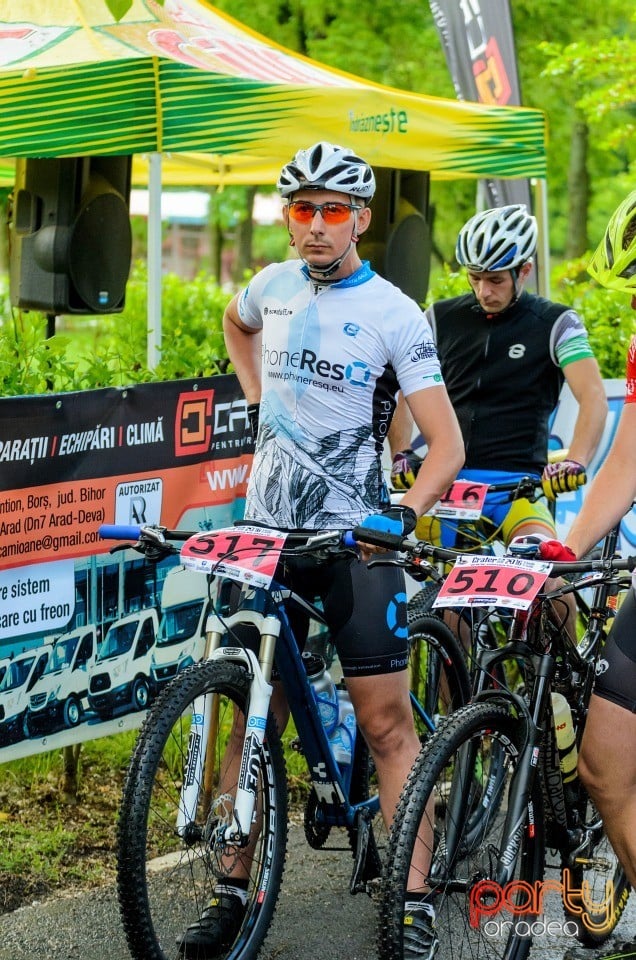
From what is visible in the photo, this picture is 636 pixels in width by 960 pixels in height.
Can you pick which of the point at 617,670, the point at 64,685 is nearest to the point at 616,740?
the point at 617,670

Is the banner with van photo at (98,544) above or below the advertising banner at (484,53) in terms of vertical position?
below

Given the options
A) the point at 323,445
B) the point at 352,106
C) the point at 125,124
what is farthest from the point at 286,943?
the point at 352,106

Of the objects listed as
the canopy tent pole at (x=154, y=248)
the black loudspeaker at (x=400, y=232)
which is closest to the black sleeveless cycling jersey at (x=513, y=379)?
the canopy tent pole at (x=154, y=248)

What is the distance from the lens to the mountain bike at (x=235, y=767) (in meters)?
3.29

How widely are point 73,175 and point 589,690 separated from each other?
4.68 metres

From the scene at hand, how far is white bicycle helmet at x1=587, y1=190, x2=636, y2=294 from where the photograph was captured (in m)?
3.33

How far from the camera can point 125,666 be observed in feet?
15.5

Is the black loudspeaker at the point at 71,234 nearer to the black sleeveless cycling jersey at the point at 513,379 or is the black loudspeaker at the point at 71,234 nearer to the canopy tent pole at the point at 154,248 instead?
the canopy tent pole at the point at 154,248

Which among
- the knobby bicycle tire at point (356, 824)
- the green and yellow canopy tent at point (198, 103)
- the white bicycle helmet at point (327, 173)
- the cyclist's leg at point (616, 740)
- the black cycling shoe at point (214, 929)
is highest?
the green and yellow canopy tent at point (198, 103)

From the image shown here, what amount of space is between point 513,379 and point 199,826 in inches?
94.0

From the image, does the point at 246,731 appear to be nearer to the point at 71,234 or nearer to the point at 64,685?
the point at 64,685

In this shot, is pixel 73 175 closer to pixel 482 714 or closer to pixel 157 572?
pixel 157 572

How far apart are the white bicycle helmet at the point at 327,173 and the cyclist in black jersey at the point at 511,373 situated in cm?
129

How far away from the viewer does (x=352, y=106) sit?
22.4 feet
